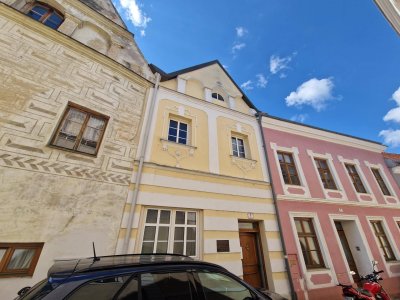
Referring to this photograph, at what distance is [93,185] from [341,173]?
38.8 ft

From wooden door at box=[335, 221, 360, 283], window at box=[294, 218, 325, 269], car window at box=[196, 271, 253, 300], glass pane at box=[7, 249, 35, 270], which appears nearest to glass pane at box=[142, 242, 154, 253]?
glass pane at box=[7, 249, 35, 270]

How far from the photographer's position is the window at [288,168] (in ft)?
28.1

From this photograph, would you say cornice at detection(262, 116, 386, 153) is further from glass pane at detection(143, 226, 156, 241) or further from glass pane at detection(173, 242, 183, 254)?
glass pane at detection(143, 226, 156, 241)

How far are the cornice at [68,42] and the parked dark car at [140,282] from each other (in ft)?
21.1

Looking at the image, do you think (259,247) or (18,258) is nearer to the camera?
(18,258)

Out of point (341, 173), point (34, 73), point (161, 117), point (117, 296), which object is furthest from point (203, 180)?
point (341, 173)

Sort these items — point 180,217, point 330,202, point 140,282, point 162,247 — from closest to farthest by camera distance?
point 140,282, point 162,247, point 180,217, point 330,202

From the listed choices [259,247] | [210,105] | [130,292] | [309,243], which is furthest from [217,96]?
[130,292]

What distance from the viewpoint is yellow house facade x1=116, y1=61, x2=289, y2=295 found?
5.34 meters

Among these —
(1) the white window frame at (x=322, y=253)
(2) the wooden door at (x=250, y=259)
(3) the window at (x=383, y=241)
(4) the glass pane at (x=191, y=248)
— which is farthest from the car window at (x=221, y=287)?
(3) the window at (x=383, y=241)

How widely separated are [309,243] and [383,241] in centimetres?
499

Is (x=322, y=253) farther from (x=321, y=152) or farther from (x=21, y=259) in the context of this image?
(x=21, y=259)

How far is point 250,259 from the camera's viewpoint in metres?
6.39

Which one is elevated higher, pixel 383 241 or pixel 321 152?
pixel 321 152
